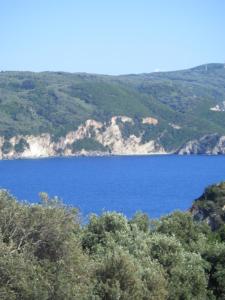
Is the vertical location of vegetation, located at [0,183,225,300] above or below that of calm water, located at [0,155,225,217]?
above

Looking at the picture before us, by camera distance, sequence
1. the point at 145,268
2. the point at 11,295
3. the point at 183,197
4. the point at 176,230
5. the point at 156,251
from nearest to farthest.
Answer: the point at 11,295
the point at 145,268
the point at 156,251
the point at 176,230
the point at 183,197

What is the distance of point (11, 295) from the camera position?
68.3 feet

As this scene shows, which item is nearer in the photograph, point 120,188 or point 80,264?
point 80,264

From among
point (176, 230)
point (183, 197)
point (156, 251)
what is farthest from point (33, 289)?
point (183, 197)

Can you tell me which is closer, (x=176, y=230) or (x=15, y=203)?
(x=15, y=203)

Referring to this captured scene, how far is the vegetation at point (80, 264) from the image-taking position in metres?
21.5

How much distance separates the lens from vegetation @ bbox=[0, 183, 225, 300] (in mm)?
21500

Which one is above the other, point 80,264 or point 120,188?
point 80,264

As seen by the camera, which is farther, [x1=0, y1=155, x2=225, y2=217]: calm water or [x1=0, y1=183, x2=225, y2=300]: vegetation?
[x1=0, y1=155, x2=225, y2=217]: calm water

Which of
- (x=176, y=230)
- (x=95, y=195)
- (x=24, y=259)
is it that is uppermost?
(x=24, y=259)

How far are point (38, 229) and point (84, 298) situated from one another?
2.96 meters

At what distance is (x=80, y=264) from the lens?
23.9 meters

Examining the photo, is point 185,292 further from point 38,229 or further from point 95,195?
point 95,195

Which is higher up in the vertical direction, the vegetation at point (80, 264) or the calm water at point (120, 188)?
the vegetation at point (80, 264)
